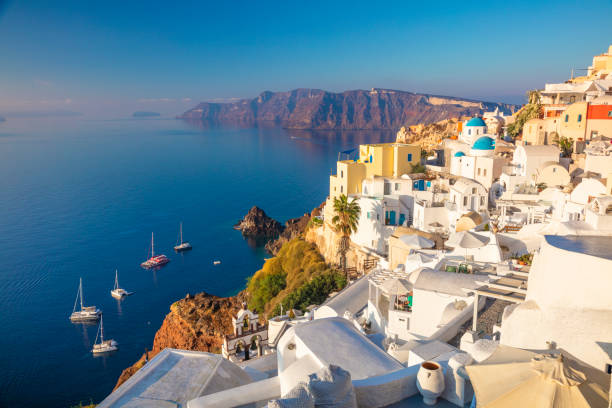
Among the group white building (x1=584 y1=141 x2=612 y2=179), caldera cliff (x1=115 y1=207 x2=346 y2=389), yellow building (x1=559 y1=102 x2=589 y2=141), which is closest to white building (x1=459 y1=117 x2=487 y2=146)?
yellow building (x1=559 y1=102 x2=589 y2=141)

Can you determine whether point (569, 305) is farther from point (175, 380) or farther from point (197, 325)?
point (197, 325)

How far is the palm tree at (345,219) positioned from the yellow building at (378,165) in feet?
13.4

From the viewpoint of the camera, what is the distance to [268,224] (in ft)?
229

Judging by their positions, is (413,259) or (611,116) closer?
(413,259)

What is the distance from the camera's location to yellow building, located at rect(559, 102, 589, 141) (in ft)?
110

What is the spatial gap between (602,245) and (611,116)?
1256 inches

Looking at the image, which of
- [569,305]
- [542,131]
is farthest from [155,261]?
[569,305]

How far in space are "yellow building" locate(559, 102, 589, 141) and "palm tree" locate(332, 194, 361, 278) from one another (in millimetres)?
19355

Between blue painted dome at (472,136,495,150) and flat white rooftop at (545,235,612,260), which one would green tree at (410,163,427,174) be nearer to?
blue painted dome at (472,136,495,150)

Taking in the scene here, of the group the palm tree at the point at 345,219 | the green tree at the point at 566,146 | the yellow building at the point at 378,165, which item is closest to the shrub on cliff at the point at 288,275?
the palm tree at the point at 345,219

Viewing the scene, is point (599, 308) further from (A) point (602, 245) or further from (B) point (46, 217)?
(B) point (46, 217)

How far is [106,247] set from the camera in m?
63.6

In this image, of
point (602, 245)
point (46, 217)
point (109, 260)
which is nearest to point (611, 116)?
point (602, 245)

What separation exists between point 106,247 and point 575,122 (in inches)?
2430
